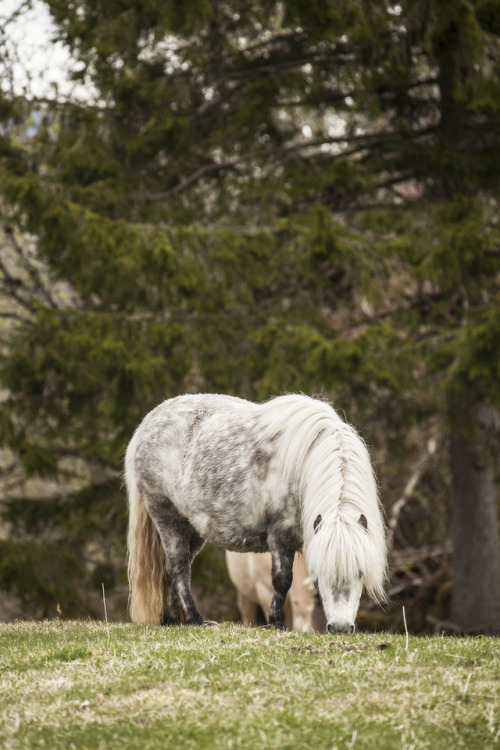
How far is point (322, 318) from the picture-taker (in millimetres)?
11930

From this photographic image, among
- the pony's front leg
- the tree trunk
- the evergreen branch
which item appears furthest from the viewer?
the evergreen branch

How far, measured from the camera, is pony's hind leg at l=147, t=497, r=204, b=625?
5938 millimetres

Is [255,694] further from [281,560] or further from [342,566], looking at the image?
[281,560]

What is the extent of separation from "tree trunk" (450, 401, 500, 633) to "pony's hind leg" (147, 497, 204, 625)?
6.85 m

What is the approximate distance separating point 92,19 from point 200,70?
172 cm

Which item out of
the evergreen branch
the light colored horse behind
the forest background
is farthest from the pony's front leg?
the evergreen branch

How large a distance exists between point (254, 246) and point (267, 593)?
15.0ft

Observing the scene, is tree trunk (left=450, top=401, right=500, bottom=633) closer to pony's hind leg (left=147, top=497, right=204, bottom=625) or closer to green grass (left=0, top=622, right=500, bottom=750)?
pony's hind leg (left=147, top=497, right=204, bottom=625)

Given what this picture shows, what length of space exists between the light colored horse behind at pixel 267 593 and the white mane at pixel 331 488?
352 centimetres

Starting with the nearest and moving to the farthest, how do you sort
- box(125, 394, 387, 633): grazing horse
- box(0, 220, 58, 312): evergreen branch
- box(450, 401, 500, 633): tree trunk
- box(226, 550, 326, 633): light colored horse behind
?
box(125, 394, 387, 633): grazing horse
box(226, 550, 326, 633): light colored horse behind
box(450, 401, 500, 633): tree trunk
box(0, 220, 58, 312): evergreen branch

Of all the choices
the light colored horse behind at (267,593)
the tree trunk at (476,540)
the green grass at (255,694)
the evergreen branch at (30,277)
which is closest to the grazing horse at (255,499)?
the green grass at (255,694)

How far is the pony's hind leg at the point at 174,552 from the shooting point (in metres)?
5.94

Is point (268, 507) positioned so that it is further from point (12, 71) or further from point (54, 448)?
point (12, 71)

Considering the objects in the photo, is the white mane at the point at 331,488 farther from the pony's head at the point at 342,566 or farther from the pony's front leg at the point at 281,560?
the pony's front leg at the point at 281,560
